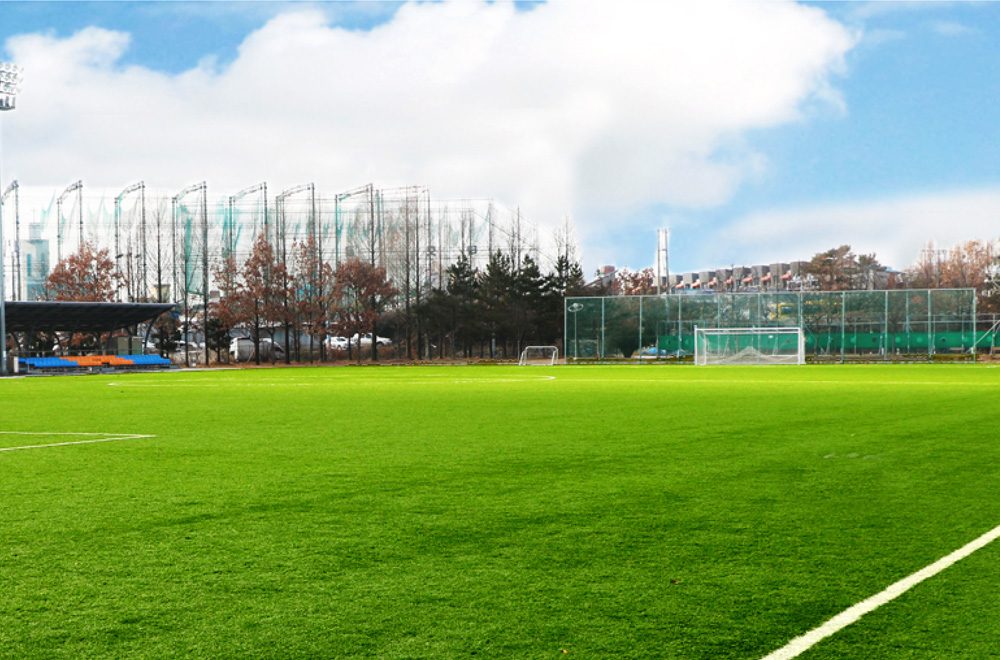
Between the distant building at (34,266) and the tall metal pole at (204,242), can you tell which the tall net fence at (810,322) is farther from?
the distant building at (34,266)

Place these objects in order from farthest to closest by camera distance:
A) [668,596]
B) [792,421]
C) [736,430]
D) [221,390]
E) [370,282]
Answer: [370,282] < [221,390] < [792,421] < [736,430] < [668,596]

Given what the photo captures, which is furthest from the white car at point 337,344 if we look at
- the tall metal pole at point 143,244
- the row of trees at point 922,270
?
the row of trees at point 922,270

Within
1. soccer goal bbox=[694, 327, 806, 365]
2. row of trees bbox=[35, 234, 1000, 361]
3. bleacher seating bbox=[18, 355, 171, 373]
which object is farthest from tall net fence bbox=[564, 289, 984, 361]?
bleacher seating bbox=[18, 355, 171, 373]

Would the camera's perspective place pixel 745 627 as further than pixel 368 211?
No

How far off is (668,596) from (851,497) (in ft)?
10.4

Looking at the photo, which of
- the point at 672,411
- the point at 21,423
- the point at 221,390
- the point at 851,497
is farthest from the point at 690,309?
the point at 851,497

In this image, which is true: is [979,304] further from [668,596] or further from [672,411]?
[668,596]

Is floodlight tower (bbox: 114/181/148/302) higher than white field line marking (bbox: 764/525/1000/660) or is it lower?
higher

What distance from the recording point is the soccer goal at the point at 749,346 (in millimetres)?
50750

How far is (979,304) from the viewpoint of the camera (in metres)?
72.3

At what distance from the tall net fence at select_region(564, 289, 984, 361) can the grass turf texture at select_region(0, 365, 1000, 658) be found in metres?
43.1

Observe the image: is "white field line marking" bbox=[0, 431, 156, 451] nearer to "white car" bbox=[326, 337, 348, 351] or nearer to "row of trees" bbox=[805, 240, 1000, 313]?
"white car" bbox=[326, 337, 348, 351]

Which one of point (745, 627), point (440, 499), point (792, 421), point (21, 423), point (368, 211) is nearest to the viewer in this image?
point (745, 627)

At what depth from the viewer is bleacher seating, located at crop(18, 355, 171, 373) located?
45.0m
